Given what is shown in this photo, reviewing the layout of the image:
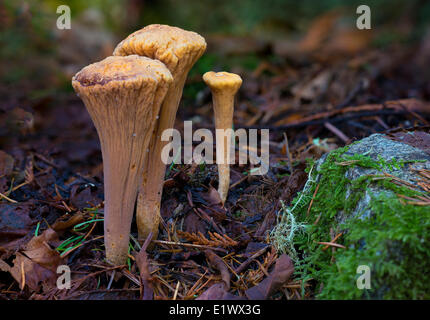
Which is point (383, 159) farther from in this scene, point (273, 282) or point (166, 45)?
point (166, 45)

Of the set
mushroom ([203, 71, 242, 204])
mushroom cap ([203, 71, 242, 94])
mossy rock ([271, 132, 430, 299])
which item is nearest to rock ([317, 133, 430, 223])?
mossy rock ([271, 132, 430, 299])

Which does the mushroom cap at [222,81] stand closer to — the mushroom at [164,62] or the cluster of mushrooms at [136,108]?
the cluster of mushrooms at [136,108]

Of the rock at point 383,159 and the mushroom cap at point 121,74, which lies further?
the rock at point 383,159

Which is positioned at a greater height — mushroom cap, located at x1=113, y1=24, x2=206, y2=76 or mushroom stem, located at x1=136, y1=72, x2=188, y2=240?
mushroom cap, located at x1=113, y1=24, x2=206, y2=76

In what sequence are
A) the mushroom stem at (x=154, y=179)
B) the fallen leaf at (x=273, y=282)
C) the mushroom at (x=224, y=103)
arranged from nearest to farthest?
the fallen leaf at (x=273, y=282)
the mushroom stem at (x=154, y=179)
the mushroom at (x=224, y=103)

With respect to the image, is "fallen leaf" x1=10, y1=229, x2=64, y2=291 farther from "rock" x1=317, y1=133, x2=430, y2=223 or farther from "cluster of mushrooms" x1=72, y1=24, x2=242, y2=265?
"rock" x1=317, y1=133, x2=430, y2=223

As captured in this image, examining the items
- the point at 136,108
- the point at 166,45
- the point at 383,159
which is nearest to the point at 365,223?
the point at 383,159

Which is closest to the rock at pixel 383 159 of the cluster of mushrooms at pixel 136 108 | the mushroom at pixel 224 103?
the mushroom at pixel 224 103

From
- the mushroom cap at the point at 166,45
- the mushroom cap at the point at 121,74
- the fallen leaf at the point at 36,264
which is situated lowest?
the fallen leaf at the point at 36,264
